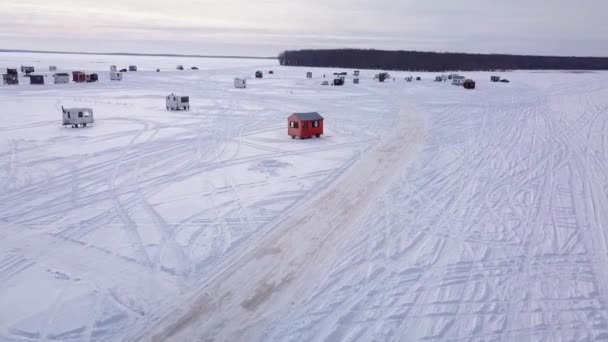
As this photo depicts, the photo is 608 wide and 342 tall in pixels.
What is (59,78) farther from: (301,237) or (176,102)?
(301,237)

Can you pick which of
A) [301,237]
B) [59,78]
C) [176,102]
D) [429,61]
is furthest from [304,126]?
[429,61]

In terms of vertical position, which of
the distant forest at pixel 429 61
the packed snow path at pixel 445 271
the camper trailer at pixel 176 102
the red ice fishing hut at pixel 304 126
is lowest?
the packed snow path at pixel 445 271

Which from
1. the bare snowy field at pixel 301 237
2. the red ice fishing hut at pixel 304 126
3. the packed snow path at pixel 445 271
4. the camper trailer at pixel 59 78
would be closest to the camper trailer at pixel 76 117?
the bare snowy field at pixel 301 237

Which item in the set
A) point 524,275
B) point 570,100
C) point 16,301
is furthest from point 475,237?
point 570,100

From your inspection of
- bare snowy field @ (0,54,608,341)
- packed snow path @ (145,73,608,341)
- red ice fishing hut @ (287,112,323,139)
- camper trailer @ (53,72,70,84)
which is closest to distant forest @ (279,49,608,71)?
camper trailer @ (53,72,70,84)

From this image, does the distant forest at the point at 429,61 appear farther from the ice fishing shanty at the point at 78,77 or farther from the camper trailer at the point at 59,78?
the camper trailer at the point at 59,78

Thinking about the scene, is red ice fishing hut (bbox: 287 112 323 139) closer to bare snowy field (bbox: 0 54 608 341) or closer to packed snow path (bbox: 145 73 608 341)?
bare snowy field (bbox: 0 54 608 341)
